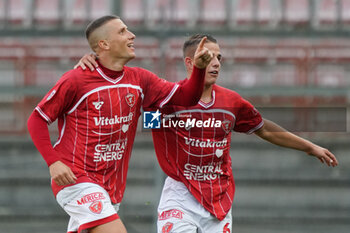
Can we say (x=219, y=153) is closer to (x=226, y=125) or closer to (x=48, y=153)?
(x=226, y=125)

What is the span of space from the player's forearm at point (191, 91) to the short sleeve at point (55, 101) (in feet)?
1.82

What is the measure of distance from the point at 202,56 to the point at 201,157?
675 millimetres

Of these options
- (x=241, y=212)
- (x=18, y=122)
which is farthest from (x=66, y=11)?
(x=241, y=212)

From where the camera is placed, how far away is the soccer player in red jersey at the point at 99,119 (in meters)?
2.88

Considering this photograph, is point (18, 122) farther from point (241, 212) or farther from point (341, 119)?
point (341, 119)

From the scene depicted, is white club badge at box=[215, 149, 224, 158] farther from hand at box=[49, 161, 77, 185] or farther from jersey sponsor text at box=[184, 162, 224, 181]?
hand at box=[49, 161, 77, 185]

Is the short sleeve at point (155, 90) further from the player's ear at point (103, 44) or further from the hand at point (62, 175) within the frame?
the hand at point (62, 175)

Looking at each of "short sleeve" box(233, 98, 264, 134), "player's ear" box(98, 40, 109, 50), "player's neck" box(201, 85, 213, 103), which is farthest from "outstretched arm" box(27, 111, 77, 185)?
"short sleeve" box(233, 98, 264, 134)

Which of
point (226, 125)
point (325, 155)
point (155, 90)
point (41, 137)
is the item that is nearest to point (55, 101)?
point (41, 137)

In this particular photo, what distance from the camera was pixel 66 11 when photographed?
504 cm

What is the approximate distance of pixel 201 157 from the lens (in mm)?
3285

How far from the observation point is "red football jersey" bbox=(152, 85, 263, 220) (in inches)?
129

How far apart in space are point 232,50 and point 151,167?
1.12m

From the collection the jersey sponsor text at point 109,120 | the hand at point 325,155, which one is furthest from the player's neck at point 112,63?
the hand at point 325,155
